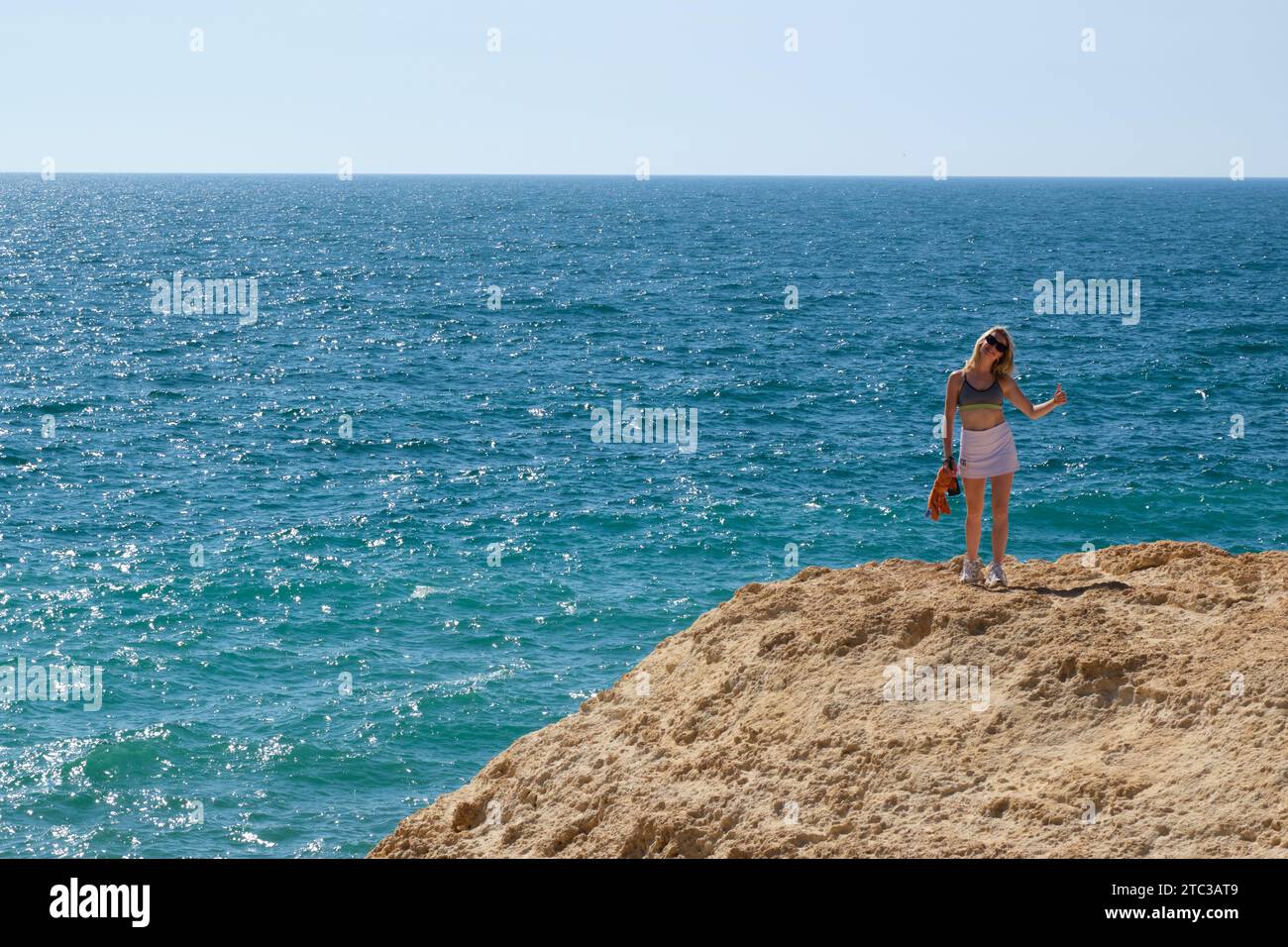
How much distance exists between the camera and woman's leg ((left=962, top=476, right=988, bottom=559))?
10828mm

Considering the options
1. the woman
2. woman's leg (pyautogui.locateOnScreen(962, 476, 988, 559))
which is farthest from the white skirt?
woman's leg (pyautogui.locateOnScreen(962, 476, 988, 559))

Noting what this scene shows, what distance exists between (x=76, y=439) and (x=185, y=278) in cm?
5540

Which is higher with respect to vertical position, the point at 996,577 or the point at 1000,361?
the point at 1000,361

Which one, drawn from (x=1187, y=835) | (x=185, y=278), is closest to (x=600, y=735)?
(x=1187, y=835)

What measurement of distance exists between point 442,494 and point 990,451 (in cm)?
2200

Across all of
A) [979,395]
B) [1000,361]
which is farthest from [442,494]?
[1000,361]

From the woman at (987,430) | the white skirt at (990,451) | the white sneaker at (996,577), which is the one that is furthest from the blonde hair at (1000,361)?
the white sneaker at (996,577)

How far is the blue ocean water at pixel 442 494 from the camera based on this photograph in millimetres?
19062

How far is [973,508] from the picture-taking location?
36.7 ft

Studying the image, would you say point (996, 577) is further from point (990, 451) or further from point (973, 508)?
point (990, 451)

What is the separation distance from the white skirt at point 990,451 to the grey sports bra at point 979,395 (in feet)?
0.77

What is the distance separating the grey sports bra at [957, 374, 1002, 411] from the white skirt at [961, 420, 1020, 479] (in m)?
0.24

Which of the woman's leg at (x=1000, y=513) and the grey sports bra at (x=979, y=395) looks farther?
the woman's leg at (x=1000, y=513)

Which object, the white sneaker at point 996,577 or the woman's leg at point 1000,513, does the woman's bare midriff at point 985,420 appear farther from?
the white sneaker at point 996,577
